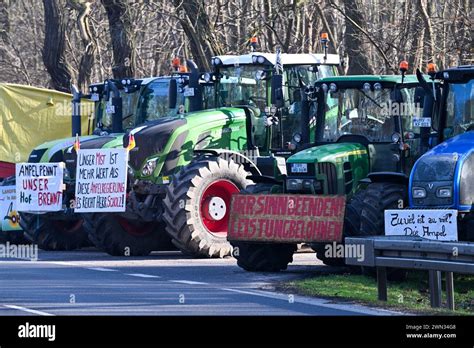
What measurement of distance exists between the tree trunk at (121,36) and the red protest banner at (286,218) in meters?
15.0

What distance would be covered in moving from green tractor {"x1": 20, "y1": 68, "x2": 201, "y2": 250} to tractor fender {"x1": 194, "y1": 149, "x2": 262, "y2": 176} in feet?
5.36

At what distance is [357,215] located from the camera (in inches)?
661

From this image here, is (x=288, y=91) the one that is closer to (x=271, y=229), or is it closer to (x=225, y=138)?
(x=225, y=138)

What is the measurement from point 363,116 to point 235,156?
11.8ft

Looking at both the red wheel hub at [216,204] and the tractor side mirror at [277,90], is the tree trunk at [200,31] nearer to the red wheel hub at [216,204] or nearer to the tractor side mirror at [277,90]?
the red wheel hub at [216,204]

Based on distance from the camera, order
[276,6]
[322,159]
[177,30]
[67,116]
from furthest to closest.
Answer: [177,30], [276,6], [67,116], [322,159]

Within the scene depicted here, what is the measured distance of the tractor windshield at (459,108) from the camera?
16.8 metres

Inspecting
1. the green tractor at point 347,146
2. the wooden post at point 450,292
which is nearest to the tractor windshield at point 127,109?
the green tractor at point 347,146

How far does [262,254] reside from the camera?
1814 centimetres

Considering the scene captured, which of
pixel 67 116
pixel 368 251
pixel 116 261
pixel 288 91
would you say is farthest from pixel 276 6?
pixel 368 251

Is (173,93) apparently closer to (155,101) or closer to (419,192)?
(155,101)

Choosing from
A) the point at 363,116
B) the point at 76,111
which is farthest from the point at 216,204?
the point at 76,111

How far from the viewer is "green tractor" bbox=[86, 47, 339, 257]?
20672 millimetres
